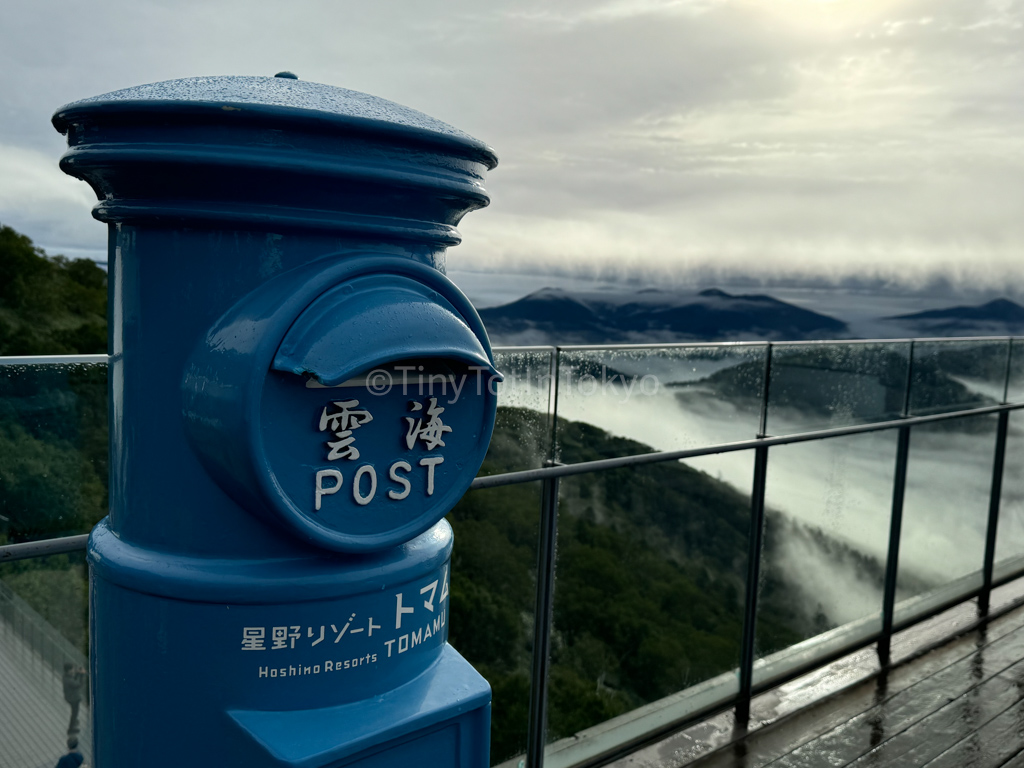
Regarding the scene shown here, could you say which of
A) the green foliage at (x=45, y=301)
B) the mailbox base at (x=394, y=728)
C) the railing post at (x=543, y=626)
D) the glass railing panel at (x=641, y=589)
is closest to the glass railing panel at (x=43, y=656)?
the mailbox base at (x=394, y=728)

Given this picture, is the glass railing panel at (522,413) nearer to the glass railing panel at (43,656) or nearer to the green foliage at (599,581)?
the green foliage at (599,581)

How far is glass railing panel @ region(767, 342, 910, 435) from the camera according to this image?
3.71 m

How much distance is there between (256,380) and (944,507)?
472 centimetres

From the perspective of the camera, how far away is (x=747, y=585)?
3.73m

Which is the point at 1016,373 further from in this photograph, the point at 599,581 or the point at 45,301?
the point at 45,301

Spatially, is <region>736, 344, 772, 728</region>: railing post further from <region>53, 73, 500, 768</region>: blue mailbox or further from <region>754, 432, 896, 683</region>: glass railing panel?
<region>53, 73, 500, 768</region>: blue mailbox

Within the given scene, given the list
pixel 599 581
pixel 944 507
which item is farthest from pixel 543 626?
pixel 944 507

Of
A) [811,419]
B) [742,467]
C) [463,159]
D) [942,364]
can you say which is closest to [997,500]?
[942,364]

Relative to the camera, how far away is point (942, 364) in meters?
4.64

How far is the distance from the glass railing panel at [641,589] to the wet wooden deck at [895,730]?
262 millimetres

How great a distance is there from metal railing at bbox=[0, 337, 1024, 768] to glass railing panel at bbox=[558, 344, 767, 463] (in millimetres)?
36

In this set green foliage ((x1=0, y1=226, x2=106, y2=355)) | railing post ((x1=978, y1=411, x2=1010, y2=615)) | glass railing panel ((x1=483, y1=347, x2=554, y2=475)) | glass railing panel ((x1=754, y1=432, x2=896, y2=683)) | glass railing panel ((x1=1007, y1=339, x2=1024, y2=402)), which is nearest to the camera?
glass railing panel ((x1=483, y1=347, x2=554, y2=475))

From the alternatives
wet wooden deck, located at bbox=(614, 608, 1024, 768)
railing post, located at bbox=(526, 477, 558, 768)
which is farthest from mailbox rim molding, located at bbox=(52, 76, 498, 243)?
wet wooden deck, located at bbox=(614, 608, 1024, 768)

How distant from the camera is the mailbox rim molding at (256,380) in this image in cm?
112
